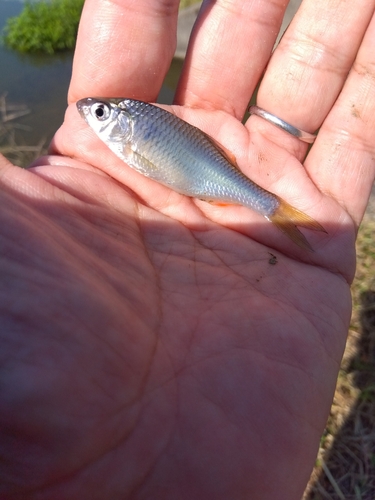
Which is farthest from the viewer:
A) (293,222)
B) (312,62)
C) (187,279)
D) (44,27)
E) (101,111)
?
(44,27)

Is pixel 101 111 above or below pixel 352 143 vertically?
below

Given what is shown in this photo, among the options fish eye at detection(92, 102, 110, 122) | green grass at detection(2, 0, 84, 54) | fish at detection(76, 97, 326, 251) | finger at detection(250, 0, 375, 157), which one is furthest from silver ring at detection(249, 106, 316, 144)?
green grass at detection(2, 0, 84, 54)

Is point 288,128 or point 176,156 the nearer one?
point 176,156

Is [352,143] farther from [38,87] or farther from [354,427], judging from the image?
[38,87]

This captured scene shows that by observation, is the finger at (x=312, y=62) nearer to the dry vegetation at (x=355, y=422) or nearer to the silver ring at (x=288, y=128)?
the silver ring at (x=288, y=128)

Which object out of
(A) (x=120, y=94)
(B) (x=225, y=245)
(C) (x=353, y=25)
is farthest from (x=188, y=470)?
(C) (x=353, y=25)

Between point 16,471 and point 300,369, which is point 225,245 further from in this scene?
point 16,471

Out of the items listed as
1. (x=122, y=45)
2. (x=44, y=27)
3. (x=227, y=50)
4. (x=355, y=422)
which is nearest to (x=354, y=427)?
(x=355, y=422)
